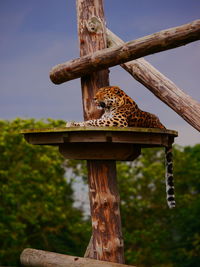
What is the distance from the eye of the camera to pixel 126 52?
19.5 feet

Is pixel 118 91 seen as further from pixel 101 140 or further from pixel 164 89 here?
pixel 101 140

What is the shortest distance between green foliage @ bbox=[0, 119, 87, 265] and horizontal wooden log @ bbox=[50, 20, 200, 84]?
11.5m

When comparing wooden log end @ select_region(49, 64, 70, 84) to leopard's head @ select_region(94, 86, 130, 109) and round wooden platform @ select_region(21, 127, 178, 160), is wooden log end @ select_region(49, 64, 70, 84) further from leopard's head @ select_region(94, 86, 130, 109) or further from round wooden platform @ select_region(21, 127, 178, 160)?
round wooden platform @ select_region(21, 127, 178, 160)

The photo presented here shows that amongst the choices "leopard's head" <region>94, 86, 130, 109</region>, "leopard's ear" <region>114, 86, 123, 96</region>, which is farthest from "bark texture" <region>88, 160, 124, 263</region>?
"leopard's ear" <region>114, 86, 123, 96</region>

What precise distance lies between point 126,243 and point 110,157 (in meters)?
16.1

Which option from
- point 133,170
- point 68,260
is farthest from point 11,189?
point 68,260

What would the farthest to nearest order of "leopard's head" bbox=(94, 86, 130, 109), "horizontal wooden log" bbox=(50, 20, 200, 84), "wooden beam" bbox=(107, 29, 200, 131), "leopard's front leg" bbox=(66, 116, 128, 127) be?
"leopard's head" bbox=(94, 86, 130, 109)
"wooden beam" bbox=(107, 29, 200, 131)
"leopard's front leg" bbox=(66, 116, 128, 127)
"horizontal wooden log" bbox=(50, 20, 200, 84)

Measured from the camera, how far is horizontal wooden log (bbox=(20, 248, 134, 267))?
240 inches

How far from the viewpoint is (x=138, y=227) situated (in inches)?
864

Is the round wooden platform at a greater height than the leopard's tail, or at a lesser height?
greater

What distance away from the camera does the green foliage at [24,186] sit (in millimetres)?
18312

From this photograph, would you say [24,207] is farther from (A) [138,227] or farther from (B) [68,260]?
(B) [68,260]

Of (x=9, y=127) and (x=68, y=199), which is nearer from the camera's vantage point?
(x=9, y=127)

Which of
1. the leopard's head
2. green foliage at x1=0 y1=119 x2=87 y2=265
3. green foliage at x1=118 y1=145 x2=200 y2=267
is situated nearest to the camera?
the leopard's head
